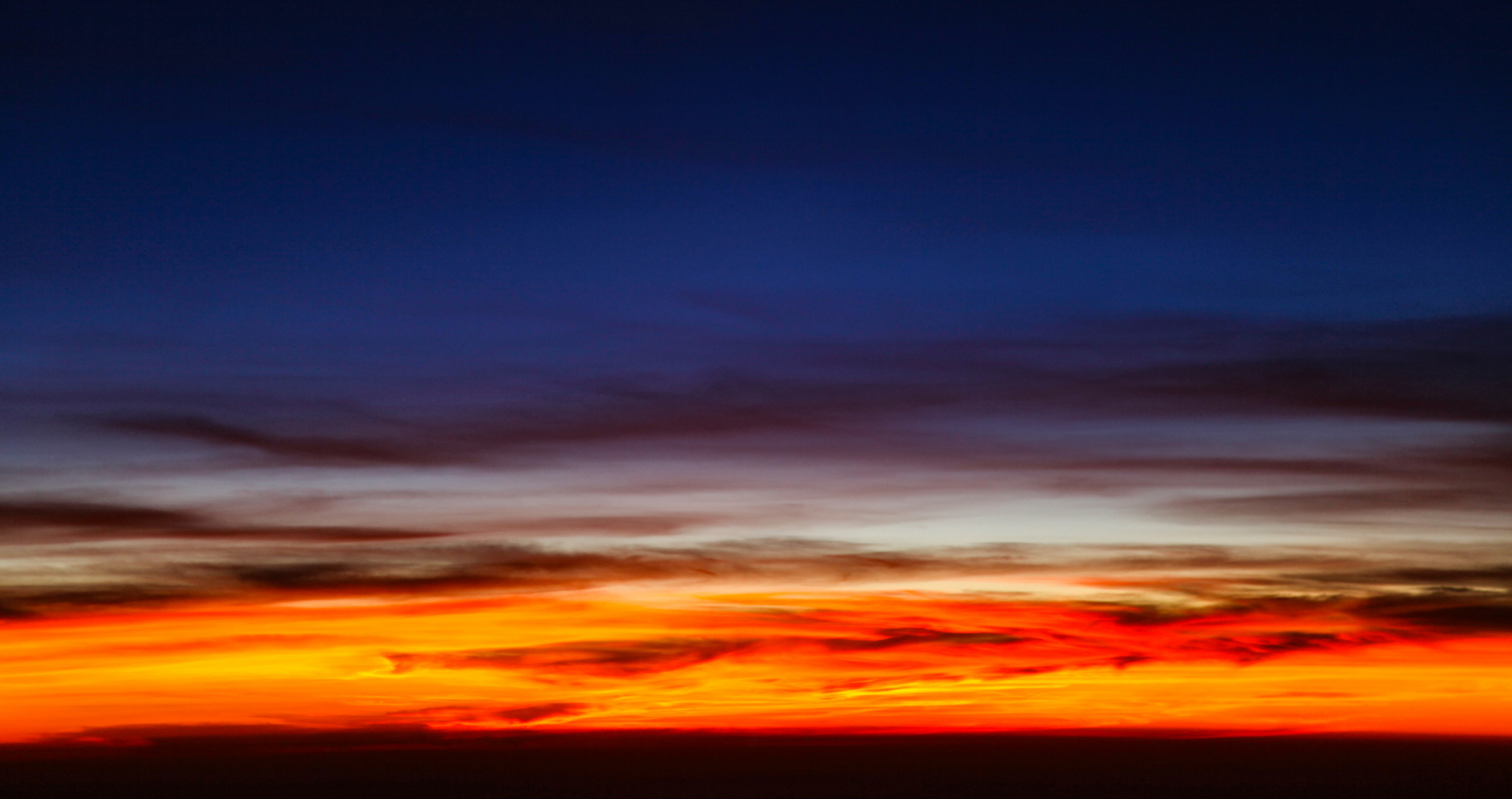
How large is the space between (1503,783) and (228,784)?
16033 cm

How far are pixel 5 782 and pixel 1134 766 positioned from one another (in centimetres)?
14860

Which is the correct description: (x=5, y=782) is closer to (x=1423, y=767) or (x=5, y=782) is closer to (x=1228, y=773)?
(x=1228, y=773)

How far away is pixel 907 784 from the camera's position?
554ft

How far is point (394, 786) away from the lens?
172875mm

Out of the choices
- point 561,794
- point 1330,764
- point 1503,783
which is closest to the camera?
point 1503,783

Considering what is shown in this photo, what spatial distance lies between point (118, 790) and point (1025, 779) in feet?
372

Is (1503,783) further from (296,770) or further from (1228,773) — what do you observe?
(296,770)

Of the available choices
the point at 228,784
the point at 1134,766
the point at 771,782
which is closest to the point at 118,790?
the point at 228,784

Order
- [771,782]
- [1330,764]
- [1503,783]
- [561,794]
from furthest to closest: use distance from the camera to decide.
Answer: [1330,764] → [771,782] → [561,794] → [1503,783]

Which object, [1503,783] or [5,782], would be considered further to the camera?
[5,782]

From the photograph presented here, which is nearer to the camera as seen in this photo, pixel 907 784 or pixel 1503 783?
pixel 1503 783

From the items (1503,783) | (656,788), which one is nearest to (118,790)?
(656,788)

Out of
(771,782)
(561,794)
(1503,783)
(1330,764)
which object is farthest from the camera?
(1330,764)

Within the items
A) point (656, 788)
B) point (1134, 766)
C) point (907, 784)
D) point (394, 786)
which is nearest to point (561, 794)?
point (656, 788)
